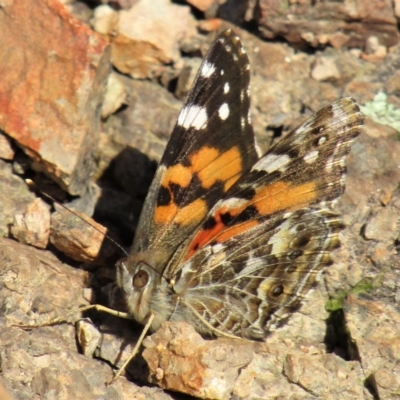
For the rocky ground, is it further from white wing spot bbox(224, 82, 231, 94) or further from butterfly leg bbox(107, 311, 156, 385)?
white wing spot bbox(224, 82, 231, 94)

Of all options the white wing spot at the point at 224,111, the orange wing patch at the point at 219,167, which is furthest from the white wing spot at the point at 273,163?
the white wing spot at the point at 224,111

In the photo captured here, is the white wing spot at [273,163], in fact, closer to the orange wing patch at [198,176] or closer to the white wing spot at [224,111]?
the orange wing patch at [198,176]

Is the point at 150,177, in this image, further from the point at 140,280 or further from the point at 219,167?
the point at 140,280

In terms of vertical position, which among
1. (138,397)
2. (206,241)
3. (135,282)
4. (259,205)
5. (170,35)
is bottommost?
(138,397)

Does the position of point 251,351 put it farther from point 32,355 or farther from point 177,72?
point 177,72

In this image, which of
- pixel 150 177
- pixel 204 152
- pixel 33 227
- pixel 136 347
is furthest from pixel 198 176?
pixel 136 347

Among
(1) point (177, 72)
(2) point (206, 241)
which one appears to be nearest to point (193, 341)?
(2) point (206, 241)

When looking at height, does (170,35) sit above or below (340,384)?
above
